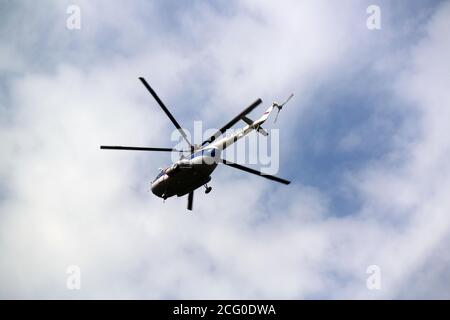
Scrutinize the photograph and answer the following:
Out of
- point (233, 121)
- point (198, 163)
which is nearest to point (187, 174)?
point (198, 163)

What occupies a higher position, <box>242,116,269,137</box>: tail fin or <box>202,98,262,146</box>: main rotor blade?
<box>242,116,269,137</box>: tail fin

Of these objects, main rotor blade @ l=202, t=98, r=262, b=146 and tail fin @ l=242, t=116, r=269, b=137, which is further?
tail fin @ l=242, t=116, r=269, b=137

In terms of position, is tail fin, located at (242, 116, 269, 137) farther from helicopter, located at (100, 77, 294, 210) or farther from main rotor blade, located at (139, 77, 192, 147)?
main rotor blade, located at (139, 77, 192, 147)

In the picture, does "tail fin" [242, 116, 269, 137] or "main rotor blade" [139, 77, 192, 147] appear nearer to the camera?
"main rotor blade" [139, 77, 192, 147]

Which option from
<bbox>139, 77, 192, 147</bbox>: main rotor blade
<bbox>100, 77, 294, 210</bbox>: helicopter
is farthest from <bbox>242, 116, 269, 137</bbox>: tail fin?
<bbox>139, 77, 192, 147</bbox>: main rotor blade

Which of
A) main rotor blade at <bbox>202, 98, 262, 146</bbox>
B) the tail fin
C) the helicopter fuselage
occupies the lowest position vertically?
the helicopter fuselage

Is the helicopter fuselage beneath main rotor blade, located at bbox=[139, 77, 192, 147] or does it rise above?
beneath

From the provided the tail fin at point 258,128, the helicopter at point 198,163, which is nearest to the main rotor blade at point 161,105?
the helicopter at point 198,163

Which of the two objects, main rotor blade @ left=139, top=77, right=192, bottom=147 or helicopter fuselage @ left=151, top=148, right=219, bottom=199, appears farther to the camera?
helicopter fuselage @ left=151, top=148, right=219, bottom=199

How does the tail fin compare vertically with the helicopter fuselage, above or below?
above

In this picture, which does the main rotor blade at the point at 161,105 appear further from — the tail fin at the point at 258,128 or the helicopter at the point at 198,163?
the tail fin at the point at 258,128

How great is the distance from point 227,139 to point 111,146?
9.46 meters

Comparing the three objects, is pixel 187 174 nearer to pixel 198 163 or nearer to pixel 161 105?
pixel 198 163
